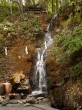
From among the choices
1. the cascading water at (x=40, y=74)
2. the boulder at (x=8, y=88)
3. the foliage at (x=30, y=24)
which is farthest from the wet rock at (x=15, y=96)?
the foliage at (x=30, y=24)

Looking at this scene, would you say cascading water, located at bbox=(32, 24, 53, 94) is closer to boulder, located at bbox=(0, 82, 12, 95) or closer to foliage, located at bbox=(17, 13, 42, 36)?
boulder, located at bbox=(0, 82, 12, 95)

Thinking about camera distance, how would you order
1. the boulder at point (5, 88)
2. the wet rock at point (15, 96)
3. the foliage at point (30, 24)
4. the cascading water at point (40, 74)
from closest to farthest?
1. the wet rock at point (15, 96)
2. the boulder at point (5, 88)
3. the cascading water at point (40, 74)
4. the foliage at point (30, 24)

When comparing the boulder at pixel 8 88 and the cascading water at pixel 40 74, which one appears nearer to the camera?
the boulder at pixel 8 88

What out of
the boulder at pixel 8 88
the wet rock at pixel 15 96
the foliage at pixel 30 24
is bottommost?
the wet rock at pixel 15 96

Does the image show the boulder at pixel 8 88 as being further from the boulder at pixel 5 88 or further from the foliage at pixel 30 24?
the foliage at pixel 30 24

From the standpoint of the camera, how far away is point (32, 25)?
23219mm

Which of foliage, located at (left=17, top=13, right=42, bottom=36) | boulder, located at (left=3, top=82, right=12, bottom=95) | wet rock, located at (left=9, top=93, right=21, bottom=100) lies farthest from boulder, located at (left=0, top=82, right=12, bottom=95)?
foliage, located at (left=17, top=13, right=42, bottom=36)

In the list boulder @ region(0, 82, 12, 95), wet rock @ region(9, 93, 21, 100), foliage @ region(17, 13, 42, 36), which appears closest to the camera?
wet rock @ region(9, 93, 21, 100)

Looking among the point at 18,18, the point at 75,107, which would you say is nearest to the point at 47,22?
the point at 18,18

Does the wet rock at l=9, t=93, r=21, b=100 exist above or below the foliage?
below

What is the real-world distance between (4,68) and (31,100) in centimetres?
556

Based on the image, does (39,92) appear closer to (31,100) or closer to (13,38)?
(31,100)

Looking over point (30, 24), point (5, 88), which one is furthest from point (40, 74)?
point (30, 24)

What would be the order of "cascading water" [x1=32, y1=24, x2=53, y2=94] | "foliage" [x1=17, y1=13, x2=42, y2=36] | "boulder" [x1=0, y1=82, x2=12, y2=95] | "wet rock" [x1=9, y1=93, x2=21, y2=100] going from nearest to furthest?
"wet rock" [x1=9, y1=93, x2=21, y2=100]
"boulder" [x1=0, y1=82, x2=12, y2=95]
"cascading water" [x1=32, y1=24, x2=53, y2=94]
"foliage" [x1=17, y1=13, x2=42, y2=36]
